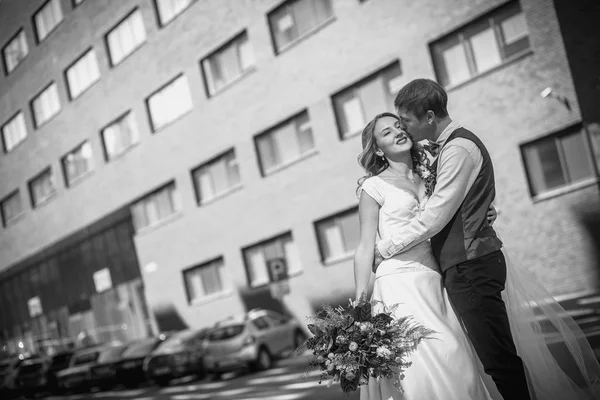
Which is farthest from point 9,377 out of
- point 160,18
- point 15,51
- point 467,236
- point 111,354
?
point 467,236

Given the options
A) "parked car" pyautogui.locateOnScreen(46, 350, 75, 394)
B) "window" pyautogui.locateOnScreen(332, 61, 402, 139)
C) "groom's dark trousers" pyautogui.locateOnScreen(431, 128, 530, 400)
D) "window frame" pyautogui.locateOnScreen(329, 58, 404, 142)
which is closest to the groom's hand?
"groom's dark trousers" pyautogui.locateOnScreen(431, 128, 530, 400)

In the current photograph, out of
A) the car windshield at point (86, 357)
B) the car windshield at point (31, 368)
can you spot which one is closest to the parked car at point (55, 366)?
the car windshield at point (31, 368)

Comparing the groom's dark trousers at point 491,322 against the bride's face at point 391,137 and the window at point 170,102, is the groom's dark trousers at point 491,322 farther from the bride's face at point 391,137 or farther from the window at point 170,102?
the window at point 170,102

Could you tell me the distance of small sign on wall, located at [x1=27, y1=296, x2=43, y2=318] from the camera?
137 feet

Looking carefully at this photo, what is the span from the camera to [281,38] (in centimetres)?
2341

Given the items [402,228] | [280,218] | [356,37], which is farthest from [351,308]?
[280,218]

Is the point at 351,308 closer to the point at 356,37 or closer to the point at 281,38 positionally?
the point at 356,37

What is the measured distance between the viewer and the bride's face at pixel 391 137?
4031 mm

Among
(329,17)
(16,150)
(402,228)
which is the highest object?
(16,150)

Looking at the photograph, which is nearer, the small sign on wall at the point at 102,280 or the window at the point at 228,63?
the window at the point at 228,63

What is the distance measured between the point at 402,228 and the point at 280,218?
795 inches

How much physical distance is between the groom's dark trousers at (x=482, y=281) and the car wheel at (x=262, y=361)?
13176 mm

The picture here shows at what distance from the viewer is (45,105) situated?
37500mm

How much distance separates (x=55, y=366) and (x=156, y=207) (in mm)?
8507
